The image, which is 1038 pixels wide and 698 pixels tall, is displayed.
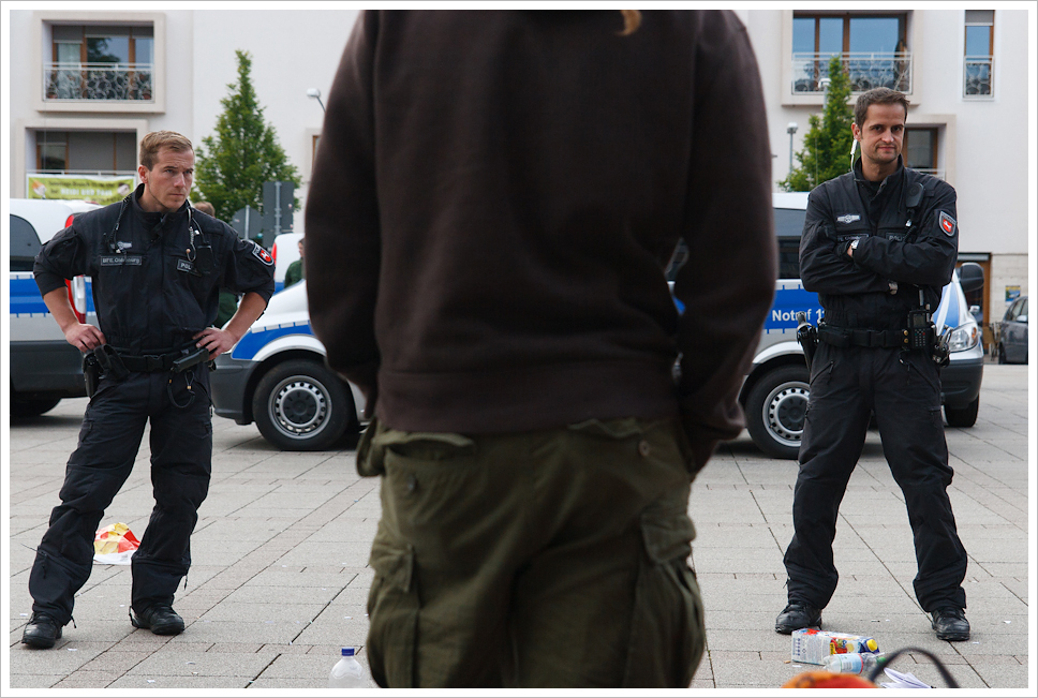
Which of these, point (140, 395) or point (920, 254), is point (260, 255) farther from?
point (920, 254)

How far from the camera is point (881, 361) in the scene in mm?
4484

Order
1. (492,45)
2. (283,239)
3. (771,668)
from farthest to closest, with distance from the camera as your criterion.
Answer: (283,239), (771,668), (492,45)

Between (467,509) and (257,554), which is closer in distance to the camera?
(467,509)

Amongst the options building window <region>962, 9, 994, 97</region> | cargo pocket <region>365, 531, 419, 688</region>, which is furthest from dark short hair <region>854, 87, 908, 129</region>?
building window <region>962, 9, 994, 97</region>

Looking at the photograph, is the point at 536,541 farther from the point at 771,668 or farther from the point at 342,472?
the point at 342,472

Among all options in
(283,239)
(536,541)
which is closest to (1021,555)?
(536,541)

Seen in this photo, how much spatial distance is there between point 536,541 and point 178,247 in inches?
128

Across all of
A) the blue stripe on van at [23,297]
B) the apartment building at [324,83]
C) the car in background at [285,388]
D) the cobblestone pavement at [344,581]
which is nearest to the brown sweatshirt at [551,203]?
the cobblestone pavement at [344,581]

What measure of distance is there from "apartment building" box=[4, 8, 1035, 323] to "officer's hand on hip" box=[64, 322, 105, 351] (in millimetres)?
31088

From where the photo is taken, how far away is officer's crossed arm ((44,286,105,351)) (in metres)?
4.53

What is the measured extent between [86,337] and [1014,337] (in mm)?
26911

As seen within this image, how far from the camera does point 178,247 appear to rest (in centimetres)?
461

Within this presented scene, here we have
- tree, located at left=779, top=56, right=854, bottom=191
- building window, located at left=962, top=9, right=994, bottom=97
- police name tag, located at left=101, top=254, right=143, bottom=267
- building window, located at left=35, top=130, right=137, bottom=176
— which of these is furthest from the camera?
building window, located at left=35, top=130, right=137, bottom=176

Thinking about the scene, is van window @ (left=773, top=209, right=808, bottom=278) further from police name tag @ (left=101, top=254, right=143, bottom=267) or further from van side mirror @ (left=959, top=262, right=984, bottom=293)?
police name tag @ (left=101, top=254, right=143, bottom=267)
